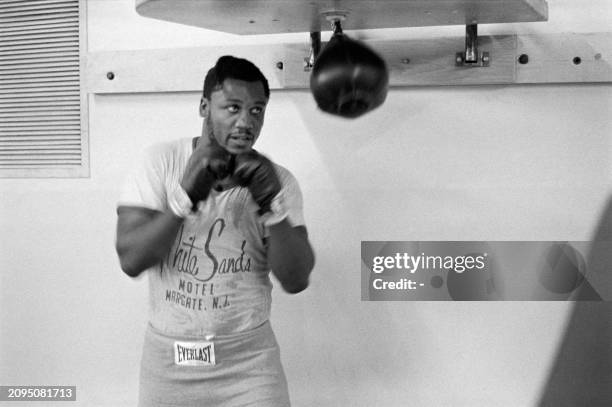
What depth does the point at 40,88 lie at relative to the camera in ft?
8.16

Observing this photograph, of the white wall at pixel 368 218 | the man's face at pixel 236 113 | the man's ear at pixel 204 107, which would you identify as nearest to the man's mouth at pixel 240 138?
the man's face at pixel 236 113

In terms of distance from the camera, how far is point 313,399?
2.30 metres

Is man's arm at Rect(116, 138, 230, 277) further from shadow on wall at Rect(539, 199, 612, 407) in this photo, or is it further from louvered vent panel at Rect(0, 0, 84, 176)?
shadow on wall at Rect(539, 199, 612, 407)

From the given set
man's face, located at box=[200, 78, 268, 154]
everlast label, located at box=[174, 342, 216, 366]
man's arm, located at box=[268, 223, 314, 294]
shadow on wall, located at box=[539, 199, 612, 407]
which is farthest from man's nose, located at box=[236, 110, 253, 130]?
shadow on wall, located at box=[539, 199, 612, 407]

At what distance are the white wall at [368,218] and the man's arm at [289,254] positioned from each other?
0.47 metres

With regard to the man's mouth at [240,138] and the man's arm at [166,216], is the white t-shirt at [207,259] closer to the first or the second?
the man's arm at [166,216]

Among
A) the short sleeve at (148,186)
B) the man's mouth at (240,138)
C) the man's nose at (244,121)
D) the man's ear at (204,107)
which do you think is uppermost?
the man's ear at (204,107)

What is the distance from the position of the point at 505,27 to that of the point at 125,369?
1566 mm

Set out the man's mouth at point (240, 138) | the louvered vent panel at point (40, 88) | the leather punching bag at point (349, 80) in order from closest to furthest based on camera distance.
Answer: the leather punching bag at point (349, 80) → the man's mouth at point (240, 138) → the louvered vent panel at point (40, 88)

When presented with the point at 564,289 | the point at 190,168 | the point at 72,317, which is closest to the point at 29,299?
the point at 72,317

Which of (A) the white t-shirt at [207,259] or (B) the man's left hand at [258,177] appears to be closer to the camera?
(B) the man's left hand at [258,177]

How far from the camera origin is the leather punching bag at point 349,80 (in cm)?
158

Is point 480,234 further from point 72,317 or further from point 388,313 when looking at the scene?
point 72,317

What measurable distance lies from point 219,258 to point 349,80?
1.72 ft
